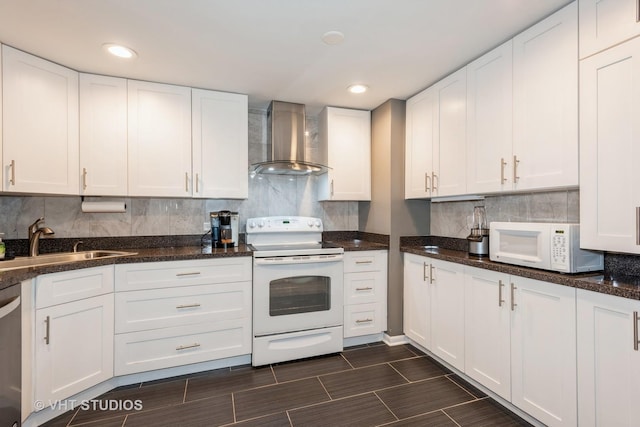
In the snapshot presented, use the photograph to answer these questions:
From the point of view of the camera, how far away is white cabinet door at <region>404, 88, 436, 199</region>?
267 centimetres

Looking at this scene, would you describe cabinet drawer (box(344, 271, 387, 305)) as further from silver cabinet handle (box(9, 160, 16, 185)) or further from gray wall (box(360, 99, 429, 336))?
silver cabinet handle (box(9, 160, 16, 185))

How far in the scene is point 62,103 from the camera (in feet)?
7.31

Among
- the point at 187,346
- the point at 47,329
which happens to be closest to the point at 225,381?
the point at 187,346

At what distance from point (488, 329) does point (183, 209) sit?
264cm

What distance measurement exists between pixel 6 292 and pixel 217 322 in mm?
1244

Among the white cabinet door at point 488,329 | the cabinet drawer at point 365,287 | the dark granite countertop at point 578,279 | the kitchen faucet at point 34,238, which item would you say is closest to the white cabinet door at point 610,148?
the dark granite countertop at point 578,279

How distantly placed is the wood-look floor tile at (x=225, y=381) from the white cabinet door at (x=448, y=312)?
1.32 meters

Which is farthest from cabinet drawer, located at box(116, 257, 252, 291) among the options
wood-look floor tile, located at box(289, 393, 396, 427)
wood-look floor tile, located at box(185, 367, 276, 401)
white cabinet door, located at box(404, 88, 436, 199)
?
white cabinet door, located at box(404, 88, 436, 199)

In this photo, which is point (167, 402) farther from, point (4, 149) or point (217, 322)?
point (4, 149)

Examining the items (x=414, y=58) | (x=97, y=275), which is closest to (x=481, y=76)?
(x=414, y=58)

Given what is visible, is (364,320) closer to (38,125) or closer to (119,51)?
(119,51)

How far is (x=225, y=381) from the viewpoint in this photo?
2.26 metres

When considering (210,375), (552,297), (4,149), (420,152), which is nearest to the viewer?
(552,297)

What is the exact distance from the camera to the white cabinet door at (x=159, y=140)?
2484 mm
